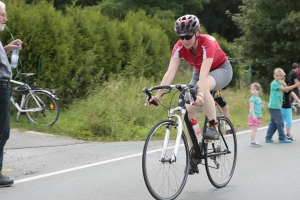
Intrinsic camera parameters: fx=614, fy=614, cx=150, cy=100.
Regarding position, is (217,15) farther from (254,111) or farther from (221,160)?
(221,160)

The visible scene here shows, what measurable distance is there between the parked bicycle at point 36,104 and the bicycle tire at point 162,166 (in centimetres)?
636

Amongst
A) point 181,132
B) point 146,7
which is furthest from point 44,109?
point 146,7

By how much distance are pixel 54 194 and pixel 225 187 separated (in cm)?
207

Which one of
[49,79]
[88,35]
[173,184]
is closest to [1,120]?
[173,184]

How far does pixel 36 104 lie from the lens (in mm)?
12695

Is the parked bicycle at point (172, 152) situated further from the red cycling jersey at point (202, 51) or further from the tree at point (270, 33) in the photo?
the tree at point (270, 33)

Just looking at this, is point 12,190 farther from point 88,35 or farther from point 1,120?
point 88,35

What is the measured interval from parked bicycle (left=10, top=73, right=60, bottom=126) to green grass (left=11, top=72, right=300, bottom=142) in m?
0.19

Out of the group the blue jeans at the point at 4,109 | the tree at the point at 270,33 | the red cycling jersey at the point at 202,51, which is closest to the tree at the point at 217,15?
the tree at the point at 270,33

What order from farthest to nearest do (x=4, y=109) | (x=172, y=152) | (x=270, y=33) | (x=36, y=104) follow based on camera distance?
(x=270, y=33), (x=36, y=104), (x=4, y=109), (x=172, y=152)

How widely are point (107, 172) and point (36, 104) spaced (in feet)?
15.8

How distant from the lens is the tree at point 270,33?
25.4m

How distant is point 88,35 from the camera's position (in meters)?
15.8

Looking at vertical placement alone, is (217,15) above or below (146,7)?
below
